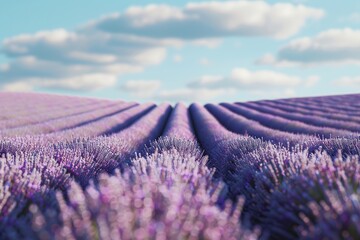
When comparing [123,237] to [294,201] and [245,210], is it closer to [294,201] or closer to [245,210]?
[294,201]

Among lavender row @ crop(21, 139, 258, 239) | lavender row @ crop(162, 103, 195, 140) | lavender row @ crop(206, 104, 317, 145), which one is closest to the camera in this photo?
lavender row @ crop(21, 139, 258, 239)

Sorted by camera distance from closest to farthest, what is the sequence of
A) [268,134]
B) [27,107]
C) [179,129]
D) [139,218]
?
[139,218], [268,134], [179,129], [27,107]

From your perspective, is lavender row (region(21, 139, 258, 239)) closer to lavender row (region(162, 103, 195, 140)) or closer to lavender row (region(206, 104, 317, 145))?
lavender row (region(206, 104, 317, 145))

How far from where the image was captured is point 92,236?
2656 millimetres

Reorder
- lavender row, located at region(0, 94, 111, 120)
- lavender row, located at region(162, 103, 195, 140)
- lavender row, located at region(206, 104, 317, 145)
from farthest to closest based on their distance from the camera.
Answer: lavender row, located at region(0, 94, 111, 120) → lavender row, located at region(162, 103, 195, 140) → lavender row, located at region(206, 104, 317, 145)

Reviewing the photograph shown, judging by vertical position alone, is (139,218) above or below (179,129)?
above

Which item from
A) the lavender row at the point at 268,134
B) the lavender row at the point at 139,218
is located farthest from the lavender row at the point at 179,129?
the lavender row at the point at 139,218

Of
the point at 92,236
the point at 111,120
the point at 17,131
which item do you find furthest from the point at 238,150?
the point at 111,120

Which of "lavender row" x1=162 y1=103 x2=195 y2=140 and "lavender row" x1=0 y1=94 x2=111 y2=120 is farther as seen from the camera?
"lavender row" x1=0 y1=94 x2=111 y2=120

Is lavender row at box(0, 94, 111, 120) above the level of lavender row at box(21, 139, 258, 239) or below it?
below

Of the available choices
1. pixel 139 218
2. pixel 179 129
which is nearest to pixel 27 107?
pixel 179 129

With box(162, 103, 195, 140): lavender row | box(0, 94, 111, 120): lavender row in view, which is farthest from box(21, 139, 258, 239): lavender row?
box(0, 94, 111, 120): lavender row

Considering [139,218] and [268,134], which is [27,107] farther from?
[139,218]

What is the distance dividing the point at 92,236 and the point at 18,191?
1754 millimetres
